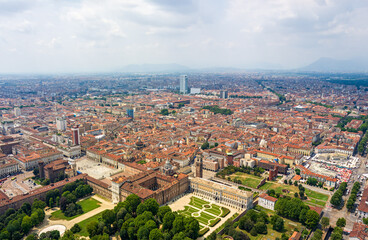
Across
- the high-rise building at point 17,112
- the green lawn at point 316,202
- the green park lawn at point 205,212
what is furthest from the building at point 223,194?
the high-rise building at point 17,112

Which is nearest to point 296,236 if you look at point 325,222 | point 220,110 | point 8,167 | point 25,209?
point 325,222

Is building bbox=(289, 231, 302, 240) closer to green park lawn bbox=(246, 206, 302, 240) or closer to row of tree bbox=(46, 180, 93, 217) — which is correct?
green park lawn bbox=(246, 206, 302, 240)

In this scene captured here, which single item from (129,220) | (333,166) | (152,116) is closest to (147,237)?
(129,220)

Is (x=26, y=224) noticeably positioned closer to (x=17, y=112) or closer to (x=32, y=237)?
(x=32, y=237)

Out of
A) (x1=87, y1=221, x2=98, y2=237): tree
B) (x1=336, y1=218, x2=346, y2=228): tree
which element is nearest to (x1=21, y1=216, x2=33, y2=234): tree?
(x1=87, y1=221, x2=98, y2=237): tree

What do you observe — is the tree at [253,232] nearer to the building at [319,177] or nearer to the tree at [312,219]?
the tree at [312,219]
